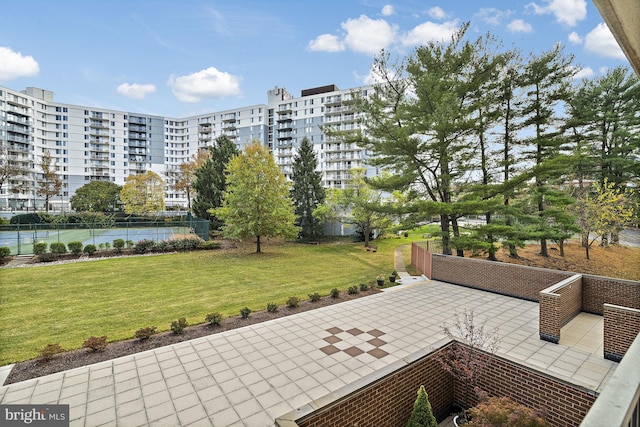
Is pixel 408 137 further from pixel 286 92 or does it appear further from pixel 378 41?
pixel 286 92

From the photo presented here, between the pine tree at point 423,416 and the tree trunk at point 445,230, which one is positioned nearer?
the pine tree at point 423,416

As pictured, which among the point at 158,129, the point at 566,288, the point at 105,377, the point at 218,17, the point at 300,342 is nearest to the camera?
the point at 105,377

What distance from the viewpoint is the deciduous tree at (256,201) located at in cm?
2116

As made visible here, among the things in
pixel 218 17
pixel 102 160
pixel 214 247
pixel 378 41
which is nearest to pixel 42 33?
pixel 218 17

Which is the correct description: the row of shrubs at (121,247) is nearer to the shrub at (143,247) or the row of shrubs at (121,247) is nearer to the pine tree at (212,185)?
the shrub at (143,247)

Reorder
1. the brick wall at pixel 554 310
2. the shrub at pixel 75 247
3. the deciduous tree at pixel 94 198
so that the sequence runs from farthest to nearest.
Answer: the deciduous tree at pixel 94 198
the shrub at pixel 75 247
the brick wall at pixel 554 310

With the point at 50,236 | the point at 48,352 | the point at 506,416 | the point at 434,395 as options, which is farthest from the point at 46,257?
the point at 506,416

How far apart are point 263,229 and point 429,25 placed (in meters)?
15.9

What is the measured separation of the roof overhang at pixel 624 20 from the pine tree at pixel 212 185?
1148 inches

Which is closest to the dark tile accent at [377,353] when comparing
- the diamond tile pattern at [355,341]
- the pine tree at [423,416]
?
the diamond tile pattern at [355,341]

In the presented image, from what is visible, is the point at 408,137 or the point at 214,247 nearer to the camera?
the point at 408,137

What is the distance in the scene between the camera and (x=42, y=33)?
21.6 ft

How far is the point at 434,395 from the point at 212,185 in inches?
1062

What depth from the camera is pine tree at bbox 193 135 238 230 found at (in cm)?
2938
